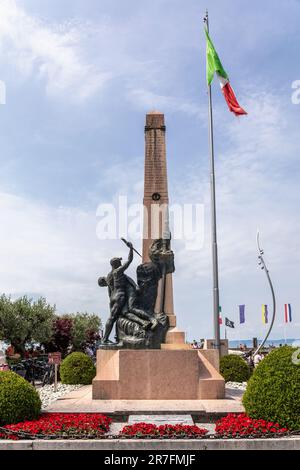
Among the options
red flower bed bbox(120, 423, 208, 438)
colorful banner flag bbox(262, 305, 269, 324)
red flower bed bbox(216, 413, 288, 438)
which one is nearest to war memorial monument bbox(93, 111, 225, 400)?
red flower bed bbox(216, 413, 288, 438)

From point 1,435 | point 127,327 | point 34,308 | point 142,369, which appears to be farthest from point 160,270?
point 34,308

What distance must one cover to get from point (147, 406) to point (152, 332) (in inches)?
113

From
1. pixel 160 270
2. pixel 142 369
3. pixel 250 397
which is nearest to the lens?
pixel 250 397

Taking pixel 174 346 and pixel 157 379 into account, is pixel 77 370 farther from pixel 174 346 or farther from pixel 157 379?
pixel 157 379

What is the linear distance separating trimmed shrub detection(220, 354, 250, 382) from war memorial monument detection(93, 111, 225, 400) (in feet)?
9.83

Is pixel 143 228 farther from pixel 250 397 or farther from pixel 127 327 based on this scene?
pixel 250 397

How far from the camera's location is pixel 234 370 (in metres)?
18.6

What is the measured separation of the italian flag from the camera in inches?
824

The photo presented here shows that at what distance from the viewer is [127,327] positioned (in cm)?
1462

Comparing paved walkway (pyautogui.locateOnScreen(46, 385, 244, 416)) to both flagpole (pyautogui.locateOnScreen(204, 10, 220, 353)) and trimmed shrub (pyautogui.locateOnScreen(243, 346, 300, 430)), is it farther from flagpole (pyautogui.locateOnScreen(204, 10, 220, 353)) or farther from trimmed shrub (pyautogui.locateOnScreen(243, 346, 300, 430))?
flagpole (pyautogui.locateOnScreen(204, 10, 220, 353))

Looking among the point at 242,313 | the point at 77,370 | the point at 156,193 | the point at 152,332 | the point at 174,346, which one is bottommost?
the point at 77,370

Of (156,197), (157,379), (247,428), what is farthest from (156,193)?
(247,428)

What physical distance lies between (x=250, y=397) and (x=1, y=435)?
4.14 m

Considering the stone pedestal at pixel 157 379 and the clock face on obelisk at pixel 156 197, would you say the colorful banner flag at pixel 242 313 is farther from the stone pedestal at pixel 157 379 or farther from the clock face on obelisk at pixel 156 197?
the stone pedestal at pixel 157 379
